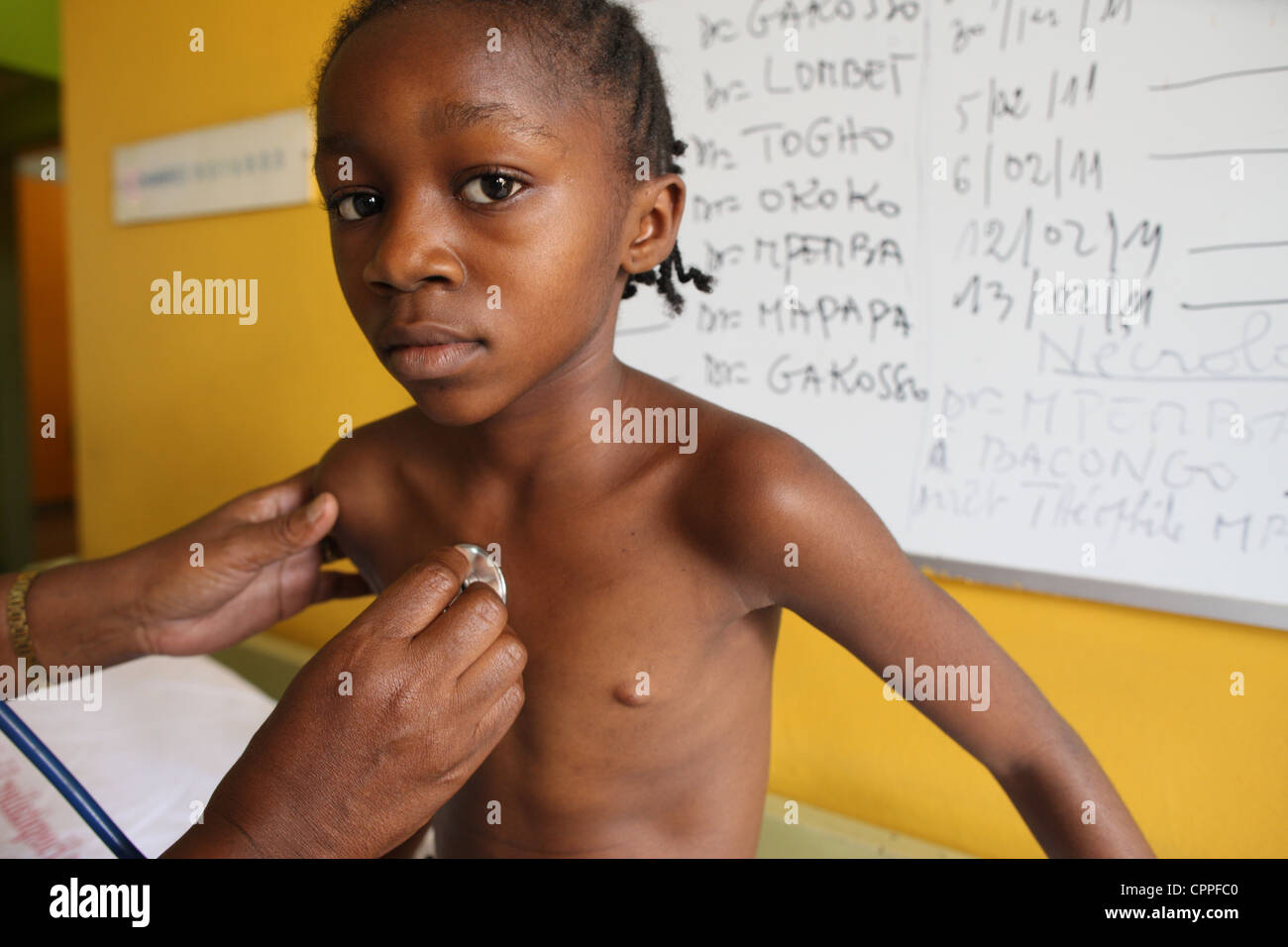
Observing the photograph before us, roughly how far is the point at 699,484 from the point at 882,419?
492 millimetres

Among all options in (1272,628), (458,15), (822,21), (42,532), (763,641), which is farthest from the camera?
(42,532)

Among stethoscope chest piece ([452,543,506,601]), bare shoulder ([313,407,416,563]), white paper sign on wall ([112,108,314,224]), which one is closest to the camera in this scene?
stethoscope chest piece ([452,543,506,601])

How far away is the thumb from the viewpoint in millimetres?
723

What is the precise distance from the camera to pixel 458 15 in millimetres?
504

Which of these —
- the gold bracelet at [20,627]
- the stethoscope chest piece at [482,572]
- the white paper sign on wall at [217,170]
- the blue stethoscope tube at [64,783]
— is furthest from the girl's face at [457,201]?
the white paper sign on wall at [217,170]

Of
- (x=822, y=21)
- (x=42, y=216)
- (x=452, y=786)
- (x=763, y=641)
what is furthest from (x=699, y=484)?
(x=42, y=216)

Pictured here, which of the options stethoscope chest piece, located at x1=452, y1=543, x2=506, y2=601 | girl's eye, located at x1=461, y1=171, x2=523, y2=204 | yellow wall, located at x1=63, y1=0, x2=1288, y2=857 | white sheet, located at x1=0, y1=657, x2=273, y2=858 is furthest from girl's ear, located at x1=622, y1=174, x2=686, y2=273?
white sheet, located at x1=0, y1=657, x2=273, y2=858

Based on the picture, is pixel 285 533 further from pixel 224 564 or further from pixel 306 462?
pixel 306 462

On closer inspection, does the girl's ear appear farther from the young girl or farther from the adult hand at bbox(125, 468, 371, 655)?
the adult hand at bbox(125, 468, 371, 655)

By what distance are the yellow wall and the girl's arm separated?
1.24 feet

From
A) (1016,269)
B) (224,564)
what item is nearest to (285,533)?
(224,564)

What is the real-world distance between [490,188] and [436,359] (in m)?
0.11

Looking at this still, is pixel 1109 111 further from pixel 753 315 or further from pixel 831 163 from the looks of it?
pixel 753 315
